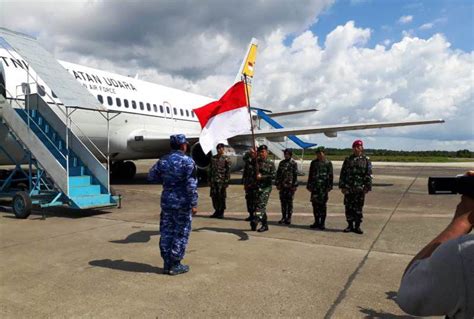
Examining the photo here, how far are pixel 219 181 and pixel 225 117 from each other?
167cm

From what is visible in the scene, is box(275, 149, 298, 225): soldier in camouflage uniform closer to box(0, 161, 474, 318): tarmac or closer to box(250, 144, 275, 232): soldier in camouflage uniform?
box(0, 161, 474, 318): tarmac

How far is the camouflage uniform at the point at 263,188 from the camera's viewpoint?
734cm

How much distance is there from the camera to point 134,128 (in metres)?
14.4

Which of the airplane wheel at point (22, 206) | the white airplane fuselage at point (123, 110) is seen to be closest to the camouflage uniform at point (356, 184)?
the airplane wheel at point (22, 206)

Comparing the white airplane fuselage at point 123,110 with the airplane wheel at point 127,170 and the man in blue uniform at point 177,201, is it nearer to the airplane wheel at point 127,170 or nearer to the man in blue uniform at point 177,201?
the airplane wheel at point 127,170

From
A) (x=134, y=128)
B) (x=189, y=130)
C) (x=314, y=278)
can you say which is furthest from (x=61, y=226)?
(x=189, y=130)

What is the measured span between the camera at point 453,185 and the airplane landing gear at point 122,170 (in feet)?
57.0

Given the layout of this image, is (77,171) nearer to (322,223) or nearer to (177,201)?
(177,201)

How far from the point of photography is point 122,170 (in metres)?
18.1

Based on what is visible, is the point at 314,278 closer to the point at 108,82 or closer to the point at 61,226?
the point at 61,226

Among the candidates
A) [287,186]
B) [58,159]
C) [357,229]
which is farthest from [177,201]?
[58,159]

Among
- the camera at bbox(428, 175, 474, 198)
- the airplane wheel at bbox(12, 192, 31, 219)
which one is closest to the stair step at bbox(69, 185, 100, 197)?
the airplane wheel at bbox(12, 192, 31, 219)

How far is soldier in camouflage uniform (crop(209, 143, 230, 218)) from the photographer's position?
29.5ft

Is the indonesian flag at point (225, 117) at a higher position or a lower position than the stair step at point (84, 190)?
higher
